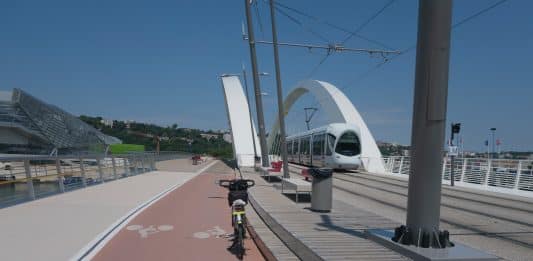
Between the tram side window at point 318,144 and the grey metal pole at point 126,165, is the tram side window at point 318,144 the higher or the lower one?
the higher one

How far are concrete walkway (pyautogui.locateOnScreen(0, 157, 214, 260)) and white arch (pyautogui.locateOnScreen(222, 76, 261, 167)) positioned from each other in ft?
113

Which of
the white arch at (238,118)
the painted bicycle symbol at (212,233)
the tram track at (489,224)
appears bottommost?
the painted bicycle symbol at (212,233)

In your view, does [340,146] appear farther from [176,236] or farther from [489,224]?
[176,236]

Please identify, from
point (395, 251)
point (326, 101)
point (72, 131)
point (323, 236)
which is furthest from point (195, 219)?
point (72, 131)


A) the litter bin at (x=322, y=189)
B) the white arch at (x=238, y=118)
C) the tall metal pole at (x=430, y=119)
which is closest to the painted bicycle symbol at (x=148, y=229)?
the litter bin at (x=322, y=189)

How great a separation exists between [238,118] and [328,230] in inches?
1786

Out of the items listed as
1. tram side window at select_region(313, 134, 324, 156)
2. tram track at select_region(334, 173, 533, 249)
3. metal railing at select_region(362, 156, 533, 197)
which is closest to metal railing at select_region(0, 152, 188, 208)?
tram track at select_region(334, 173, 533, 249)

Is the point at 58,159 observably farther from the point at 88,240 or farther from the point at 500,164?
the point at 500,164

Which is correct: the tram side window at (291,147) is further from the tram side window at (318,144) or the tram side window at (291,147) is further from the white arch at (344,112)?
the tram side window at (318,144)

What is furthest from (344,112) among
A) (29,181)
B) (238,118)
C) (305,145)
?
(29,181)

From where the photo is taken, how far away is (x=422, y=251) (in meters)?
5.53

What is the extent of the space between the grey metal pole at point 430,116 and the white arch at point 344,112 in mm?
26676

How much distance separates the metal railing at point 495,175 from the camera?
1838 centimetres

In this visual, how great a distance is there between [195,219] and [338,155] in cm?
2040
